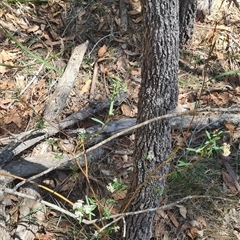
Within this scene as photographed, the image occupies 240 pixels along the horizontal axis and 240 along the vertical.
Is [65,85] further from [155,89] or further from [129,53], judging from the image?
[155,89]

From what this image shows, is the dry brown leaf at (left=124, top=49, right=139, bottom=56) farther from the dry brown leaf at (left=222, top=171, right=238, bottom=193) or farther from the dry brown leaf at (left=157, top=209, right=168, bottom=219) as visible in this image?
the dry brown leaf at (left=157, top=209, right=168, bottom=219)

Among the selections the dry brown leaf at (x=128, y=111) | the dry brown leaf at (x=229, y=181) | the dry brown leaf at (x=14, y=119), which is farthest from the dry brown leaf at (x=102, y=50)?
the dry brown leaf at (x=229, y=181)

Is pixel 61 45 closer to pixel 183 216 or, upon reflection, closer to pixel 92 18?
pixel 92 18

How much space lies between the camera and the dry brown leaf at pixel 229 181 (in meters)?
3.15

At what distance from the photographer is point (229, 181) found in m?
3.18

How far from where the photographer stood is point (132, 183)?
243cm

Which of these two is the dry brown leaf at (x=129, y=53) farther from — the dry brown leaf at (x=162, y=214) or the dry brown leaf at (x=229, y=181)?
the dry brown leaf at (x=162, y=214)

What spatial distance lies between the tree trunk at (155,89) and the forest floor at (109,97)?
0.32 metres

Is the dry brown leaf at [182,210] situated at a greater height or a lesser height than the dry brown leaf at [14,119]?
lesser

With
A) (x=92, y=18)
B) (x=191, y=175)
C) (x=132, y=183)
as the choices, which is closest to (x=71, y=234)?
(x=132, y=183)

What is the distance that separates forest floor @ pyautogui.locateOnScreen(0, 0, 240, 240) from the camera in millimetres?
2947

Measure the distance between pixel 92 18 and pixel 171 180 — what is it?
67.1 inches

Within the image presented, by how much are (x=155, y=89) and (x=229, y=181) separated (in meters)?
1.32

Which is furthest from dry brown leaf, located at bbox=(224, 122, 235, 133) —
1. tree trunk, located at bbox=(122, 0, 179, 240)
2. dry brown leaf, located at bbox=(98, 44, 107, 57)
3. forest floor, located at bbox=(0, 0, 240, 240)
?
dry brown leaf, located at bbox=(98, 44, 107, 57)
